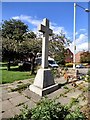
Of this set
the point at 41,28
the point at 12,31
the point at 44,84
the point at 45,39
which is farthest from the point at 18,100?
the point at 12,31

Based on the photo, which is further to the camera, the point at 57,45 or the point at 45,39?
the point at 57,45

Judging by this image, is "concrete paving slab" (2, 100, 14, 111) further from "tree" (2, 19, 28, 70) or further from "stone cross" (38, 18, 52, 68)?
"tree" (2, 19, 28, 70)

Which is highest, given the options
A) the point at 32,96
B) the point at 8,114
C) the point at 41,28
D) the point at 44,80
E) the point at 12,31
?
the point at 12,31

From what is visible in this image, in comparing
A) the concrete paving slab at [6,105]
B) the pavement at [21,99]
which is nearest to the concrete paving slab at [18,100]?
the pavement at [21,99]

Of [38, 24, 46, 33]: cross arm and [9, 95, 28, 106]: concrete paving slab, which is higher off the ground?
[38, 24, 46, 33]: cross arm

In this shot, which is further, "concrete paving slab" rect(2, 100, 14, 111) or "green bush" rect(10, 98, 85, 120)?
"concrete paving slab" rect(2, 100, 14, 111)

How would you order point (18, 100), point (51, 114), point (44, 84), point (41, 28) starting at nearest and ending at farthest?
point (51, 114), point (18, 100), point (44, 84), point (41, 28)

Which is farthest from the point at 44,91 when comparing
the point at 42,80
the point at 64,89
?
the point at 64,89

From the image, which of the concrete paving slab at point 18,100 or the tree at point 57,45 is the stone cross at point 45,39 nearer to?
the concrete paving slab at point 18,100

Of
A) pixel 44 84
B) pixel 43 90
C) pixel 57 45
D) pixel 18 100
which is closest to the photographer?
pixel 18 100

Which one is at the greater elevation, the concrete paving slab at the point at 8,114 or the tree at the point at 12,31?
the tree at the point at 12,31

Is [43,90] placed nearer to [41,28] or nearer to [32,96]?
[32,96]

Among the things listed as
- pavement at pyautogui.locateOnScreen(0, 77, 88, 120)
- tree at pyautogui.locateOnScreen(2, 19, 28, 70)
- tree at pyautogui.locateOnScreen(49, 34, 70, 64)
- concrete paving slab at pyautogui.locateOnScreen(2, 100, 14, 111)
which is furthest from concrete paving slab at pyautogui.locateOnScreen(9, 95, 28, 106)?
tree at pyautogui.locateOnScreen(2, 19, 28, 70)

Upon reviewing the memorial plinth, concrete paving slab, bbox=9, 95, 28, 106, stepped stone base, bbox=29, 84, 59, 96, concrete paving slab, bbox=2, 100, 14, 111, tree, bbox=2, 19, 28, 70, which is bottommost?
concrete paving slab, bbox=2, 100, 14, 111
